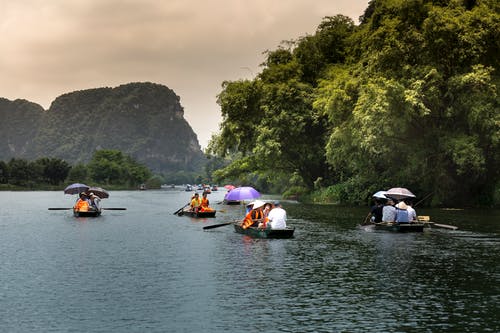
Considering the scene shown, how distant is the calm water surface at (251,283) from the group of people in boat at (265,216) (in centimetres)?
103

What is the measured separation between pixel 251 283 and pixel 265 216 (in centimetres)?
1530

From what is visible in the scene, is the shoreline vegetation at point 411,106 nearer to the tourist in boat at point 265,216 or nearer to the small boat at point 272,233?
the tourist in boat at point 265,216

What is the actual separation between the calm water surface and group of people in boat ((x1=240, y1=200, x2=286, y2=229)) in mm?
1029

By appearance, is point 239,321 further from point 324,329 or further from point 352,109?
point 352,109

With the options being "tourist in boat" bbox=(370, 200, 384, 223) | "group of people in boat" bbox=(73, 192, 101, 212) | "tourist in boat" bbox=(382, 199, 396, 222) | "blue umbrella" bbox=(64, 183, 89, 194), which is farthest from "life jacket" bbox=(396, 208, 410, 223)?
"blue umbrella" bbox=(64, 183, 89, 194)

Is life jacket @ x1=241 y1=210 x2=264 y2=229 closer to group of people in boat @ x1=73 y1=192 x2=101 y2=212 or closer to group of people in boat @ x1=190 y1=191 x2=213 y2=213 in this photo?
group of people in boat @ x1=190 y1=191 x2=213 y2=213

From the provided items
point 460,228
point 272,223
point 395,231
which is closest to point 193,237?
point 272,223

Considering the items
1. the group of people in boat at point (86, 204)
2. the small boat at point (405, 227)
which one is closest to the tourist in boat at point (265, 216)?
the small boat at point (405, 227)

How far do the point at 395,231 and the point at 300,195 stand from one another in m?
52.5

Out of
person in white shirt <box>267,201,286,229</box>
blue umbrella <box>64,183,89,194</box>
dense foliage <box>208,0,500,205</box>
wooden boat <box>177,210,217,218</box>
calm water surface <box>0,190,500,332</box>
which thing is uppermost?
dense foliage <box>208,0,500,205</box>

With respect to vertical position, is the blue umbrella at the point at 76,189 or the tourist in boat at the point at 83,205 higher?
the blue umbrella at the point at 76,189

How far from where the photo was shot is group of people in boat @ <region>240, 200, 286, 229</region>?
106 ft

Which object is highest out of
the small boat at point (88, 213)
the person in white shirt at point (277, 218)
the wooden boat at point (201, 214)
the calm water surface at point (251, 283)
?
the person in white shirt at point (277, 218)

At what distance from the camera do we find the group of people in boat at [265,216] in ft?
106
